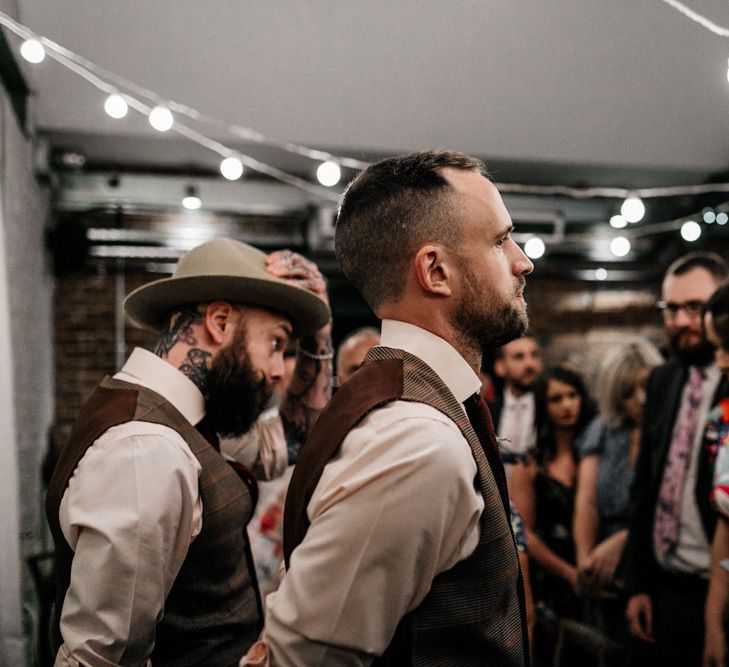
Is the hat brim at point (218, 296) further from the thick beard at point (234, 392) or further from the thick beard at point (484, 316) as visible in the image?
the thick beard at point (484, 316)

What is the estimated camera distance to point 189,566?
4.80 feet

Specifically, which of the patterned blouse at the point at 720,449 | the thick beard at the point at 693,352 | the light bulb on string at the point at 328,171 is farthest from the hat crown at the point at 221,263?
the thick beard at the point at 693,352

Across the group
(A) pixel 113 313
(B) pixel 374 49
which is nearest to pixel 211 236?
(A) pixel 113 313

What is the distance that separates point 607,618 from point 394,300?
2.69 m

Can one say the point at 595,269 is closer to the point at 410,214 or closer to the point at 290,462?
the point at 290,462

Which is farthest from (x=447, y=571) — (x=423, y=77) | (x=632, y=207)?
(x=632, y=207)

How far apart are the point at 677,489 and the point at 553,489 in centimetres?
92

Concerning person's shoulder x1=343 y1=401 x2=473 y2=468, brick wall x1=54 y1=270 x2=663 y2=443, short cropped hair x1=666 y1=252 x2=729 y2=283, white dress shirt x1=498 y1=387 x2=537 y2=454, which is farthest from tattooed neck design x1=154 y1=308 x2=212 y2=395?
brick wall x1=54 y1=270 x2=663 y2=443

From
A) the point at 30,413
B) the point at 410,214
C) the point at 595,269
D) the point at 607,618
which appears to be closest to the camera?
the point at 410,214

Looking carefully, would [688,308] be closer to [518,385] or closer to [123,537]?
[518,385]

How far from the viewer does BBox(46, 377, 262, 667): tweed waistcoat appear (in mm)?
1436

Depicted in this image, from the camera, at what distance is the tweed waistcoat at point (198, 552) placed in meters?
1.44

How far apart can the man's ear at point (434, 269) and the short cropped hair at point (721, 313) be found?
4.09 ft

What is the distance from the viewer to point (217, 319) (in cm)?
172
